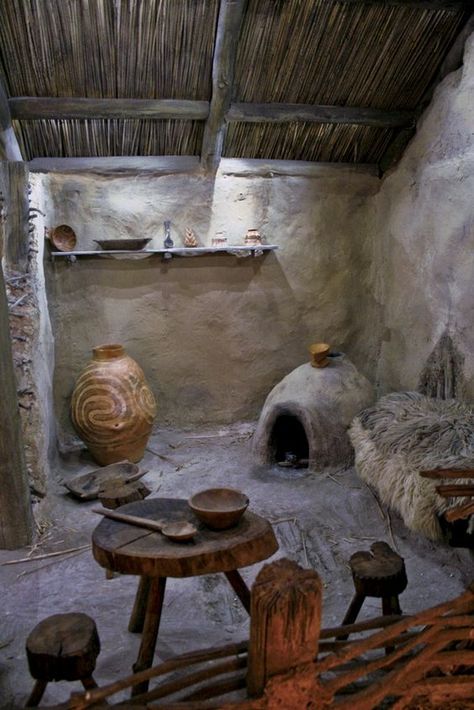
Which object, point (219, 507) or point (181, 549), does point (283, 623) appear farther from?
point (219, 507)

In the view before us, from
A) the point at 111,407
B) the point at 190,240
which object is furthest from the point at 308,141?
the point at 111,407

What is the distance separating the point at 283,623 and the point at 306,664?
0.13 m

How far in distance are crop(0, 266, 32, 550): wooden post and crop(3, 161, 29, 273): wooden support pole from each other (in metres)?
0.77

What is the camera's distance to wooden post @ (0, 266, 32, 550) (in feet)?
9.57

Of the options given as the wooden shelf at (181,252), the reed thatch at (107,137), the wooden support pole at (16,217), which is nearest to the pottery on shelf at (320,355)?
the wooden shelf at (181,252)

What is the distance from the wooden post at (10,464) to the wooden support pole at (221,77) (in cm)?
195

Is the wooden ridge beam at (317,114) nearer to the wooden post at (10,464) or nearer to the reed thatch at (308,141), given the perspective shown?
the reed thatch at (308,141)

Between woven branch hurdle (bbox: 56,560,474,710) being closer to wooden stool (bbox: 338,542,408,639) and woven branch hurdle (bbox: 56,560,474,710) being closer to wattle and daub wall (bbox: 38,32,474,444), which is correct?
wooden stool (bbox: 338,542,408,639)

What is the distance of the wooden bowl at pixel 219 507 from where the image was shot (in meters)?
2.04

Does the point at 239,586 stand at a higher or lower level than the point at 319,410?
lower

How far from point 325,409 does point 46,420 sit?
188cm

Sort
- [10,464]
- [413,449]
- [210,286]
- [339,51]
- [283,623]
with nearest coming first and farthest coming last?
[283,623] → [10,464] → [413,449] → [339,51] → [210,286]

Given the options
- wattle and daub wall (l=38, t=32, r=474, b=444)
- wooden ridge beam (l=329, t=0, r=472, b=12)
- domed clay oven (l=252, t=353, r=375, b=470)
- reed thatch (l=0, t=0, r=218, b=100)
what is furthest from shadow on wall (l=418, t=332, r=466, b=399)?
reed thatch (l=0, t=0, r=218, b=100)

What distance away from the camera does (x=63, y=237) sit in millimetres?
4262
